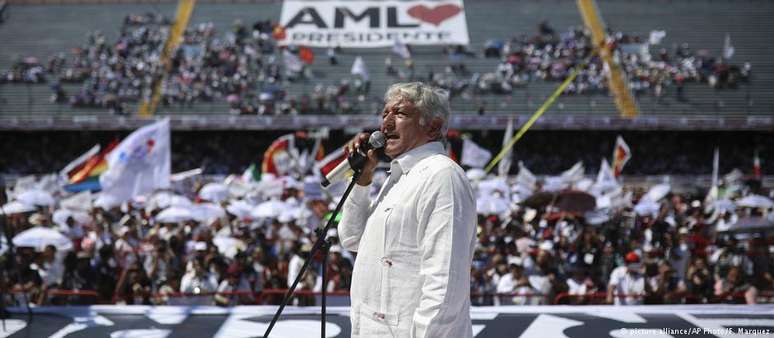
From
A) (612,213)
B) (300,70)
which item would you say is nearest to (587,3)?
(300,70)

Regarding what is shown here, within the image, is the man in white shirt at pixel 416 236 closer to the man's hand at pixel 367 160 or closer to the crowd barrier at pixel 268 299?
the man's hand at pixel 367 160

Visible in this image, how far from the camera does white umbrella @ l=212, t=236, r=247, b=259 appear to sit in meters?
10.2

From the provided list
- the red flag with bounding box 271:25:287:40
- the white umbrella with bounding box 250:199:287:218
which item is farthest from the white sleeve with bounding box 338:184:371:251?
the red flag with bounding box 271:25:287:40

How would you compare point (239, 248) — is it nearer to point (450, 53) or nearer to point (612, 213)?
point (612, 213)

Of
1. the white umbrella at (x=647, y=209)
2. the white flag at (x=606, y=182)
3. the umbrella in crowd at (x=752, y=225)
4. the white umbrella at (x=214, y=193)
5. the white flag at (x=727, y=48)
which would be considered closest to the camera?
the umbrella in crowd at (x=752, y=225)

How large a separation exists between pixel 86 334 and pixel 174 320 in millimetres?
557

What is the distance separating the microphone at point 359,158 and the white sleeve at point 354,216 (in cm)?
11

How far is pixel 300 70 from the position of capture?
33500mm

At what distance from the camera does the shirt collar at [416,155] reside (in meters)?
3.10

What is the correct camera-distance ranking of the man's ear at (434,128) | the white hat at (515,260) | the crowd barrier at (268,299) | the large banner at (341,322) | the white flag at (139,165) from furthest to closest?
the white flag at (139,165) → the white hat at (515,260) → the crowd barrier at (268,299) → the large banner at (341,322) → the man's ear at (434,128)

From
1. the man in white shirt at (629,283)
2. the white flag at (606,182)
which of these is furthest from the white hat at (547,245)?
the white flag at (606,182)

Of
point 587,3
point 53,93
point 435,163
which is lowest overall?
point 435,163

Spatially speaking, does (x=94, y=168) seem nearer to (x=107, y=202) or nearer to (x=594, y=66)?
(x=107, y=202)

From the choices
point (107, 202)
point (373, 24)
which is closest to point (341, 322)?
point (107, 202)
